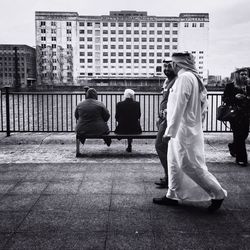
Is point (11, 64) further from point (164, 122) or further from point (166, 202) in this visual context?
point (166, 202)

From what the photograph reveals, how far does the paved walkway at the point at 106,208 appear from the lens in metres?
3.43

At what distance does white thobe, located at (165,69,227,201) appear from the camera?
13.3 ft

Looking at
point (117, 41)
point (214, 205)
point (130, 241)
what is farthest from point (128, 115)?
point (117, 41)

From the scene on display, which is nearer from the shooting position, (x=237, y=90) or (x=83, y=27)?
(x=237, y=90)

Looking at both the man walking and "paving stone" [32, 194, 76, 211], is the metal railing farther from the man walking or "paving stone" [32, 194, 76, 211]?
"paving stone" [32, 194, 76, 211]

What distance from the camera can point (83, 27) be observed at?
424 ft

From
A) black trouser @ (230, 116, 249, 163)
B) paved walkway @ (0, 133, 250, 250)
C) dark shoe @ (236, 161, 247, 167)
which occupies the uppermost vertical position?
black trouser @ (230, 116, 249, 163)

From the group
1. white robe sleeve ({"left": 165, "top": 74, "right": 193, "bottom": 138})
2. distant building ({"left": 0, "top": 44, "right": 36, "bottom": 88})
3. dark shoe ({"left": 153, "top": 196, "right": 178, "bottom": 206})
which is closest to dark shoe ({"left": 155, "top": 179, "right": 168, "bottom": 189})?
dark shoe ({"left": 153, "top": 196, "right": 178, "bottom": 206})

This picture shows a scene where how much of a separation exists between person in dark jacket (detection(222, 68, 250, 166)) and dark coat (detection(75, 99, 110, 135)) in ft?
7.89

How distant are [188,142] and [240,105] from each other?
9.15 feet

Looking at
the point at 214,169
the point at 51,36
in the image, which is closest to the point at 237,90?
the point at 214,169

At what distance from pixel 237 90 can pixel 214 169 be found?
4.89 ft

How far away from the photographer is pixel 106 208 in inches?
169

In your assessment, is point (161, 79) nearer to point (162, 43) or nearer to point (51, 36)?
point (162, 43)
